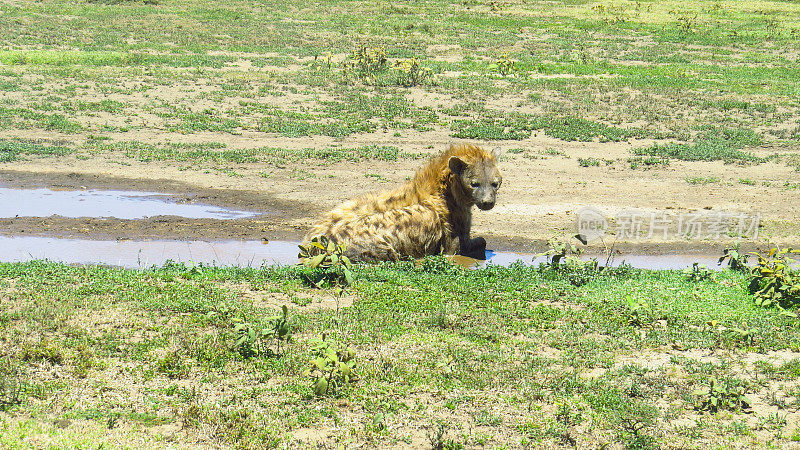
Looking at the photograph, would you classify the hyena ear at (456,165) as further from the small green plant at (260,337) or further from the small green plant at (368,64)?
the small green plant at (368,64)

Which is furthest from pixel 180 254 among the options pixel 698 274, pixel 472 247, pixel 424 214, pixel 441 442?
pixel 441 442

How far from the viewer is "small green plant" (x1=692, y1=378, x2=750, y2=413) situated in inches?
230

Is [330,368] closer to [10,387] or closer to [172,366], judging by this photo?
[172,366]

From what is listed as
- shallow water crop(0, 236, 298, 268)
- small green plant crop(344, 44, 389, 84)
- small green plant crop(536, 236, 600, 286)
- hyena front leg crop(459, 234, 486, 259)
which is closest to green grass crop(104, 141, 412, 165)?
shallow water crop(0, 236, 298, 268)

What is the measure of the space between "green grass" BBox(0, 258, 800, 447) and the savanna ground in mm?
28

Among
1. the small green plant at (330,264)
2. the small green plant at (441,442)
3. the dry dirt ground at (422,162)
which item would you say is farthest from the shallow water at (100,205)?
the small green plant at (441,442)

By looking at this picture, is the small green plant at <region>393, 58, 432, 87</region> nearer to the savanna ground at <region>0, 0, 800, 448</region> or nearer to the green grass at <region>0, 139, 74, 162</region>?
the savanna ground at <region>0, 0, 800, 448</region>

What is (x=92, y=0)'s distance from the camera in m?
35.2

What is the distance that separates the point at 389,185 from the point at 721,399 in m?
8.77

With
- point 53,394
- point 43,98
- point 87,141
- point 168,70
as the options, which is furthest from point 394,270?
point 168,70

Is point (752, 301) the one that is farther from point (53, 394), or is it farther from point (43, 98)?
point (43, 98)

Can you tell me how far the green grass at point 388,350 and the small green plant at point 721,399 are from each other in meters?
0.07

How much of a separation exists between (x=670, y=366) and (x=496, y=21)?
93.2 feet

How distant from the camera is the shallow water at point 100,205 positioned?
12.6m
